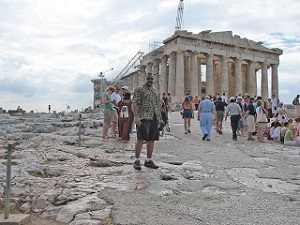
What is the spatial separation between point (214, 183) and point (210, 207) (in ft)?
4.74

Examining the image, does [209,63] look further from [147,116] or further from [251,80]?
[147,116]

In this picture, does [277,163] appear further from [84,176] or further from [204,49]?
[204,49]

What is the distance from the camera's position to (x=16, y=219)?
4.41 meters

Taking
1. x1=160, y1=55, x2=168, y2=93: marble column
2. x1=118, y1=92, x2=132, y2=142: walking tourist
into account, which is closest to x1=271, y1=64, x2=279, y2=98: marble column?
x1=160, y1=55, x2=168, y2=93: marble column

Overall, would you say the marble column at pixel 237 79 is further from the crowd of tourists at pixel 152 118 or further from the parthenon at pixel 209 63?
the crowd of tourists at pixel 152 118

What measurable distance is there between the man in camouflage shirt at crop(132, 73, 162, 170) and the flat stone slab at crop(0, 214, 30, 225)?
3.14 meters

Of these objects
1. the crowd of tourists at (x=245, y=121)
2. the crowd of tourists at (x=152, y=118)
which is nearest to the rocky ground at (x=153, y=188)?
the crowd of tourists at (x=152, y=118)

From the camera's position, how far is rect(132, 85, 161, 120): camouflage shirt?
24.4ft

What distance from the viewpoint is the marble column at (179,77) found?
4188 centimetres

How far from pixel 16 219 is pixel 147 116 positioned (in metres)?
3.66

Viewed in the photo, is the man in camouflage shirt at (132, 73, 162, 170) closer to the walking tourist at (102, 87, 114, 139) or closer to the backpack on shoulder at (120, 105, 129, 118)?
the backpack on shoulder at (120, 105, 129, 118)

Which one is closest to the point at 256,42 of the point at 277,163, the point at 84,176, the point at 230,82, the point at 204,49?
the point at 230,82

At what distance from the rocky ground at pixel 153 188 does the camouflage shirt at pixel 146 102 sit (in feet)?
3.89

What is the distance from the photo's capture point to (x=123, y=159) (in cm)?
830
